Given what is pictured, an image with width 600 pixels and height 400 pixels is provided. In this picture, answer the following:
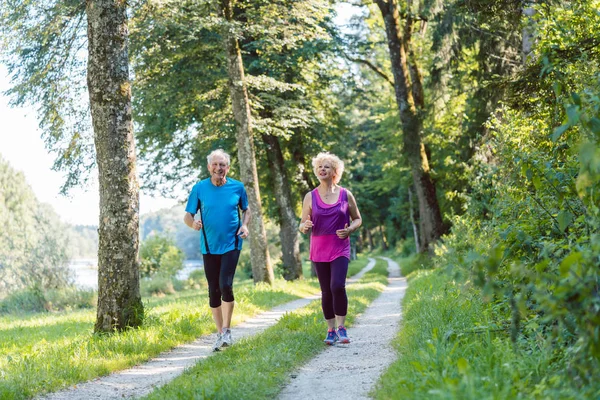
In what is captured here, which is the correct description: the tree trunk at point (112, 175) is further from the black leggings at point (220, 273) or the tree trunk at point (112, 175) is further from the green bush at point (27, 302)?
the green bush at point (27, 302)

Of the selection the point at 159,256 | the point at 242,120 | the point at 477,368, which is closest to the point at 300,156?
the point at 242,120

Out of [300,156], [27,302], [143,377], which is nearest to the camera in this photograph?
[143,377]

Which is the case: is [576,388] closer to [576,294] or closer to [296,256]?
[576,294]

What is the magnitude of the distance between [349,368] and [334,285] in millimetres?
1655

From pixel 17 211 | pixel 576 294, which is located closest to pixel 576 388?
pixel 576 294

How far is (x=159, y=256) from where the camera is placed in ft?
163

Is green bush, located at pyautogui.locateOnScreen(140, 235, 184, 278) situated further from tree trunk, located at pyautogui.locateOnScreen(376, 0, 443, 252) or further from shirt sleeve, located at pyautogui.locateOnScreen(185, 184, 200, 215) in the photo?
shirt sleeve, located at pyautogui.locateOnScreen(185, 184, 200, 215)

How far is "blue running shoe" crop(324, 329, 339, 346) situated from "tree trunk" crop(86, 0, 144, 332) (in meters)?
3.00

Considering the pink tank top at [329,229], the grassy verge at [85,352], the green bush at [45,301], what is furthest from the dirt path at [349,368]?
the green bush at [45,301]

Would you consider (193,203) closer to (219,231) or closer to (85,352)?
(219,231)

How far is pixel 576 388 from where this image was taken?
342 centimetres

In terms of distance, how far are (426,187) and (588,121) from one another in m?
19.9

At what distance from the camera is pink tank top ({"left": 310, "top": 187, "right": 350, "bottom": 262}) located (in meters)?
7.68

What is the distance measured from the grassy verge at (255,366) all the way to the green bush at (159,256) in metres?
37.3
